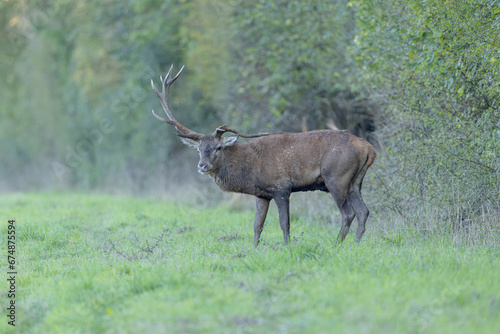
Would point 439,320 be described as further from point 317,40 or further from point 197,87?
point 197,87

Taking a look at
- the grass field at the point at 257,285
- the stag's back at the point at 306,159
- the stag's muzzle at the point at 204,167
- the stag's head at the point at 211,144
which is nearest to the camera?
the grass field at the point at 257,285

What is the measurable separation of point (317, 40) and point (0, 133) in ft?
71.2

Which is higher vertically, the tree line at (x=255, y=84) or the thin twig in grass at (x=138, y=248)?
the tree line at (x=255, y=84)

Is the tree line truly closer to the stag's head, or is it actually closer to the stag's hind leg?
the stag's hind leg

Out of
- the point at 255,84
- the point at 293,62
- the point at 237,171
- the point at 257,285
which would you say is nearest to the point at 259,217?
the point at 237,171

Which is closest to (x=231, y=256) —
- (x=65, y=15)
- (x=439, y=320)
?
(x=439, y=320)

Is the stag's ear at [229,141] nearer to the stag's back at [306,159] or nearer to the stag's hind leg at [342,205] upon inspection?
the stag's back at [306,159]

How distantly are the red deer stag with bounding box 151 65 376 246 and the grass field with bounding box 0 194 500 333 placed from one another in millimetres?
568

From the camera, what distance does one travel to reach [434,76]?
10.6m

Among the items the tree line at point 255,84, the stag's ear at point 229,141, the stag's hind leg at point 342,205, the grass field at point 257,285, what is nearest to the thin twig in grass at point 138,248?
the grass field at point 257,285

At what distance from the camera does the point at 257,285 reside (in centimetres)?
641

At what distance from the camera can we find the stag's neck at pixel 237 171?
969 cm

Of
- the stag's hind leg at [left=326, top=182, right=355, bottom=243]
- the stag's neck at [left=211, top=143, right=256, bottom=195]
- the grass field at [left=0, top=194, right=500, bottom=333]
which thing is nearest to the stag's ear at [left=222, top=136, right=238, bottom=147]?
the stag's neck at [left=211, top=143, right=256, bottom=195]

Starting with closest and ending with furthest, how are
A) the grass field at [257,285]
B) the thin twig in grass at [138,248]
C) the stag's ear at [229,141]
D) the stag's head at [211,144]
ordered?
the grass field at [257,285], the thin twig in grass at [138,248], the stag's head at [211,144], the stag's ear at [229,141]
